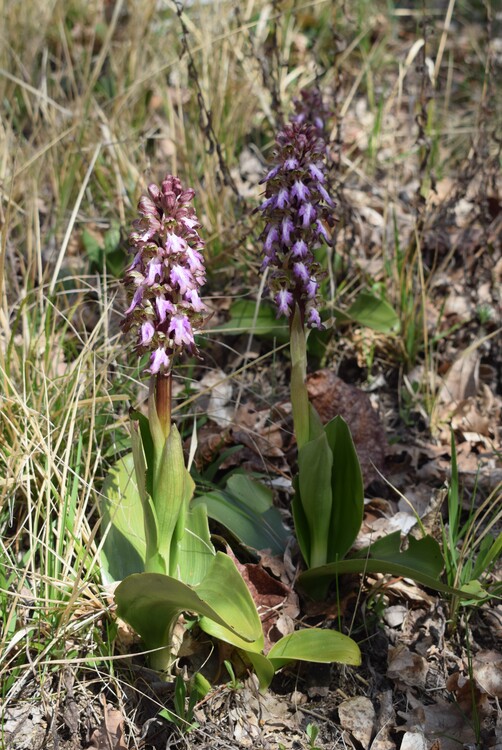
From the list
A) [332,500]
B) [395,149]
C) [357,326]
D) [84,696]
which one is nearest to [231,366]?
[357,326]

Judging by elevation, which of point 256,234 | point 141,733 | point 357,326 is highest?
point 256,234

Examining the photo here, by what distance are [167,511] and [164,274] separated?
0.64m

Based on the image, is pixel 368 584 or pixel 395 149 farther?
pixel 395 149

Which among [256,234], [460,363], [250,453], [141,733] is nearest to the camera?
[141,733]

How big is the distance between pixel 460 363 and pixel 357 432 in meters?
0.75

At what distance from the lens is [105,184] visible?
4098mm

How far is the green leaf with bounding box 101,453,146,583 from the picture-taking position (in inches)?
91.9

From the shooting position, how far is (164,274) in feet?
6.09

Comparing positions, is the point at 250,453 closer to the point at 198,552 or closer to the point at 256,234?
the point at 198,552

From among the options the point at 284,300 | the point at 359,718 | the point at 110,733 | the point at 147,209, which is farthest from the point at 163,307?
the point at 359,718

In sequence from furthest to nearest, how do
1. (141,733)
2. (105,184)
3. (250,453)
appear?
(105,184) → (250,453) → (141,733)

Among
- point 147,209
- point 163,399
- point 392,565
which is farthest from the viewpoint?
point 392,565

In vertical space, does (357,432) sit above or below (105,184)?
below

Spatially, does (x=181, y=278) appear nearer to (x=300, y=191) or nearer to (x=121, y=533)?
(x=300, y=191)
